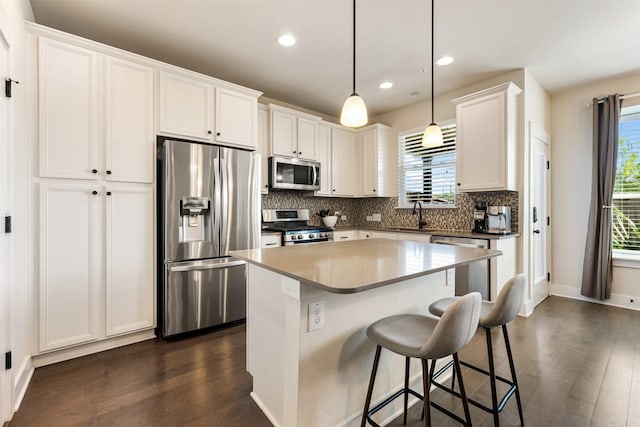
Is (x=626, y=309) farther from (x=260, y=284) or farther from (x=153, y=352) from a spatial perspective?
(x=153, y=352)

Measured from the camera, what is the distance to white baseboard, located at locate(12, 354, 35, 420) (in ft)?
5.88

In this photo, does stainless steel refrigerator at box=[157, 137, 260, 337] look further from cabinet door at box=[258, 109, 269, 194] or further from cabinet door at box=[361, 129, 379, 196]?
cabinet door at box=[361, 129, 379, 196]

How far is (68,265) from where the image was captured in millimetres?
2312

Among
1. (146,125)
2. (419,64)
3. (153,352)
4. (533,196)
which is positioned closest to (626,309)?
(533,196)

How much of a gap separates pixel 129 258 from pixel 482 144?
12.5 ft

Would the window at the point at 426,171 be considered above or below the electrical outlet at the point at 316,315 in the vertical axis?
above

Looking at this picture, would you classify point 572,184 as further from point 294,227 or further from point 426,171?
point 294,227

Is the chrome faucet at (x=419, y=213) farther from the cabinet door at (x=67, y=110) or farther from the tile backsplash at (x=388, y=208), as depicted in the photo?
the cabinet door at (x=67, y=110)

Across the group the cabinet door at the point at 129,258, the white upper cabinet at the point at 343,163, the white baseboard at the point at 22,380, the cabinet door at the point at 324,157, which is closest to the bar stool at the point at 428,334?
the white baseboard at the point at 22,380

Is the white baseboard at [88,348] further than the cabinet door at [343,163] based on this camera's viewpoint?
No

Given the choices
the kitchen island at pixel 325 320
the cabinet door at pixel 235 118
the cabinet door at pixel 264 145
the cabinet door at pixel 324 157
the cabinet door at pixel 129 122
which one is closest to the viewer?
the kitchen island at pixel 325 320

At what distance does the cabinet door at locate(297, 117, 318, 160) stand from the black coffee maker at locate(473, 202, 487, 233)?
88.5 inches

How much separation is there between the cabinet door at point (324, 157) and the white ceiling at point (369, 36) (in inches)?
34.6

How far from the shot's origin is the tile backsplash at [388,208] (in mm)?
3734
